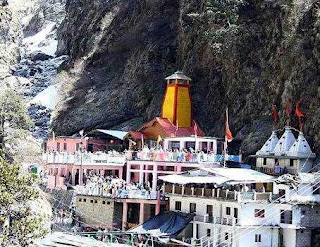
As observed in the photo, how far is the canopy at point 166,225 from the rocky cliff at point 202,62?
369 inches

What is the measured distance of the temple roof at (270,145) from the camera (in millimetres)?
60906

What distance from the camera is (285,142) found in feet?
196

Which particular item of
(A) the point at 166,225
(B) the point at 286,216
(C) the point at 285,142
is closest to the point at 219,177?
(A) the point at 166,225

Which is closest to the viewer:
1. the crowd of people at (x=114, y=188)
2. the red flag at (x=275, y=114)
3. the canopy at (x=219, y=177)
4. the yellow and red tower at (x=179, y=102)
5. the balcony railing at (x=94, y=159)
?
the canopy at (x=219, y=177)

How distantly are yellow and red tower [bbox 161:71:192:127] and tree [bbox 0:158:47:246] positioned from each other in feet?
118

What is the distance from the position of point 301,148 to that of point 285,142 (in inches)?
57.5

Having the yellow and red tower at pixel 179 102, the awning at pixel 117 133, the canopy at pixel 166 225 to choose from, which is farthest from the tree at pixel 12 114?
the canopy at pixel 166 225

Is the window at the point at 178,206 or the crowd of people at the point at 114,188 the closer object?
the window at the point at 178,206

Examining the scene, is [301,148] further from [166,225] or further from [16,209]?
[16,209]

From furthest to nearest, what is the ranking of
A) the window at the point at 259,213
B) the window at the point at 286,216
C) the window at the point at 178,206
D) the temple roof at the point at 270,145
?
the temple roof at the point at 270,145, the window at the point at 178,206, the window at the point at 259,213, the window at the point at 286,216

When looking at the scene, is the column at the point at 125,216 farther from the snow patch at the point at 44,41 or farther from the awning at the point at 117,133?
the snow patch at the point at 44,41

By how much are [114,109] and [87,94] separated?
6.89 metres

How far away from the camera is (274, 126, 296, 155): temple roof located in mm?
59844

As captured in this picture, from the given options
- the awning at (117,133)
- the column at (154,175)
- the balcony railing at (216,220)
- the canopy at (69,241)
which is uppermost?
the awning at (117,133)
